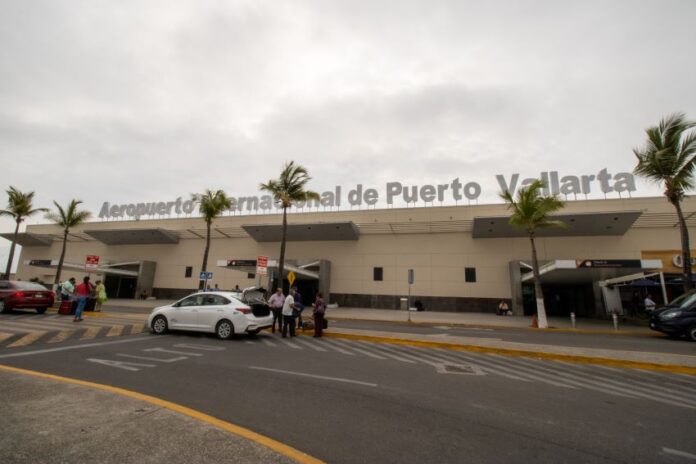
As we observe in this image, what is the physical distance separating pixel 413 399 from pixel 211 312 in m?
8.40

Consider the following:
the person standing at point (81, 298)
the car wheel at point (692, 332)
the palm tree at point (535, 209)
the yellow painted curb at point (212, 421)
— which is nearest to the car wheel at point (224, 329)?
the yellow painted curb at point (212, 421)

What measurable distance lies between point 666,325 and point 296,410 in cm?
1641

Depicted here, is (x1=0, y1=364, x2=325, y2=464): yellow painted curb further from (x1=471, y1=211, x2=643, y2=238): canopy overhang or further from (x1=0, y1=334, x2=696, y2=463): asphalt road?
(x1=471, y1=211, x2=643, y2=238): canopy overhang

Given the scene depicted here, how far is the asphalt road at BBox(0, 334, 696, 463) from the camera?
3688 millimetres

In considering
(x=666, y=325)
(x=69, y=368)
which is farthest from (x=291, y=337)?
(x=666, y=325)

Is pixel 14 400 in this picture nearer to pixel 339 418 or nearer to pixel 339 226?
pixel 339 418

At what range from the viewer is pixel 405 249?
3078 centimetres

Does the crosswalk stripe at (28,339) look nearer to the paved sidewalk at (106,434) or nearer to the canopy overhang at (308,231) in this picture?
the paved sidewalk at (106,434)

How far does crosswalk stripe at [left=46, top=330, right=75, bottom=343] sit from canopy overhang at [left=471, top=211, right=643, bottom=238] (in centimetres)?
2536

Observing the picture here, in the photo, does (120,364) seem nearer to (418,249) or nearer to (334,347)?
(334,347)

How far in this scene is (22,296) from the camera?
15758 millimetres

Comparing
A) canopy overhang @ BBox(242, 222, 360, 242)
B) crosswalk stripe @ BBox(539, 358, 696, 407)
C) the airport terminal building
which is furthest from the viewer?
canopy overhang @ BBox(242, 222, 360, 242)

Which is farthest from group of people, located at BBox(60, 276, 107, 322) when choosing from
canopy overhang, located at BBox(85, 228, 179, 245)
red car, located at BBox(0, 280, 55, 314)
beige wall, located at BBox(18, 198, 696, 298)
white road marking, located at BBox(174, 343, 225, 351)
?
canopy overhang, located at BBox(85, 228, 179, 245)

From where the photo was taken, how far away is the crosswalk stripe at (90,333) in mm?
10428
